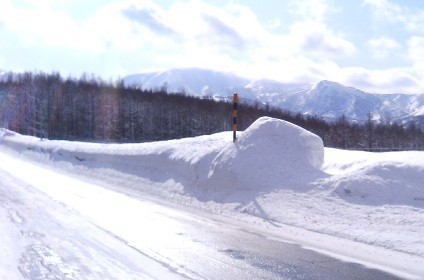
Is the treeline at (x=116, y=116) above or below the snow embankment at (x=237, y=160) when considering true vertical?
above

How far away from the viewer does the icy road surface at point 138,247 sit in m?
6.25

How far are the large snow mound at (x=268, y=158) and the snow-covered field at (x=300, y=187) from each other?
0.03m

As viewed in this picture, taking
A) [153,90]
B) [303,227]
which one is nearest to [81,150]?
[303,227]

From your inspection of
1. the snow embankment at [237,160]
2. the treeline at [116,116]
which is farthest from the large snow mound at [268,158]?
the treeline at [116,116]

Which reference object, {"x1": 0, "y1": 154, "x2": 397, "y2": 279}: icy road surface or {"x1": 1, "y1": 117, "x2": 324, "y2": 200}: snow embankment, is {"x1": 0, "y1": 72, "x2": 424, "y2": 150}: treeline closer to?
{"x1": 1, "y1": 117, "x2": 324, "y2": 200}: snow embankment

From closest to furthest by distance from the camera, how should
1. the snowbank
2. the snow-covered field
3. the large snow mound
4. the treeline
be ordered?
the snow-covered field
the snowbank
the large snow mound
the treeline

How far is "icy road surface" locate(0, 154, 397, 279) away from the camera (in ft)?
20.5

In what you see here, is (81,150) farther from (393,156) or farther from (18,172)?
(393,156)

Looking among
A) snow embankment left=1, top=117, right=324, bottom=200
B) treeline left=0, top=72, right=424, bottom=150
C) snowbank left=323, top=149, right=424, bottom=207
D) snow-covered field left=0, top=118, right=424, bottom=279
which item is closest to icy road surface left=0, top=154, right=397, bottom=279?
snow-covered field left=0, top=118, right=424, bottom=279

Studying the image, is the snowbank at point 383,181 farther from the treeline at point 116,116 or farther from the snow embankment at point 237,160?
the treeline at point 116,116

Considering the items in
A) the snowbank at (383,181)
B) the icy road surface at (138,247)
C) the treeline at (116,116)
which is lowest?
the icy road surface at (138,247)

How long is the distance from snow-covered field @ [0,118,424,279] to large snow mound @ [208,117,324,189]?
3 cm

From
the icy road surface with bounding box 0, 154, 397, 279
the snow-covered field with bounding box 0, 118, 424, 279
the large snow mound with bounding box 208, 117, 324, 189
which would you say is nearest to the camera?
the icy road surface with bounding box 0, 154, 397, 279

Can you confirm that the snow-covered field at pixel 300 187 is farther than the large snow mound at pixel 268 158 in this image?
No
